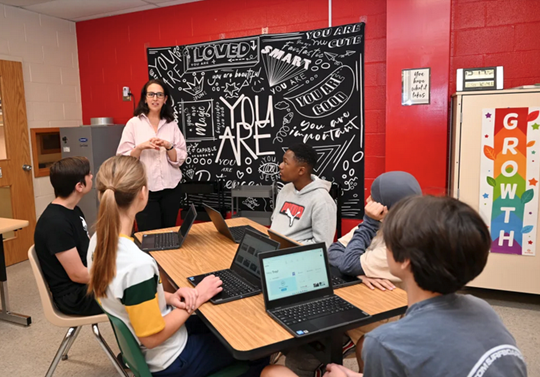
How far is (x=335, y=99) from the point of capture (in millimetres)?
3865

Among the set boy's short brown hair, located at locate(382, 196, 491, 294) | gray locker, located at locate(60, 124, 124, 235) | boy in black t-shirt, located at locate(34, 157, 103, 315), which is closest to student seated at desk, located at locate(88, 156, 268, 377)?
boy in black t-shirt, located at locate(34, 157, 103, 315)

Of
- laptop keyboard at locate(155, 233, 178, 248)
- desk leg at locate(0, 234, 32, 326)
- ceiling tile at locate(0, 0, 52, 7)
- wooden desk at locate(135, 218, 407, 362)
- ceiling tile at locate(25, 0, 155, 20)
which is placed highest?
ceiling tile at locate(25, 0, 155, 20)

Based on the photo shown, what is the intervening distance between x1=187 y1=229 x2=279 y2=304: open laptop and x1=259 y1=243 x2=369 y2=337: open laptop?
13 cm

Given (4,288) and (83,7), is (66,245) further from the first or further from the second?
(83,7)

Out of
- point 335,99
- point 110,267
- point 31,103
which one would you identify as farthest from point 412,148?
point 31,103

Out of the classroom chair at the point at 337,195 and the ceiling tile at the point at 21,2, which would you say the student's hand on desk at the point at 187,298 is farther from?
the ceiling tile at the point at 21,2

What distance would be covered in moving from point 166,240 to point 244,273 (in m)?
0.82

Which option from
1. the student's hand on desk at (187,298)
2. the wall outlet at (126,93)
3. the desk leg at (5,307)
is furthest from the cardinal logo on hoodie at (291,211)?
the wall outlet at (126,93)

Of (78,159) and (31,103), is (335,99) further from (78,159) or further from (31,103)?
(31,103)

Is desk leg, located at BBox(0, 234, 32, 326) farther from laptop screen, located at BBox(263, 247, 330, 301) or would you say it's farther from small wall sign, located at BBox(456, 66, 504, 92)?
small wall sign, located at BBox(456, 66, 504, 92)

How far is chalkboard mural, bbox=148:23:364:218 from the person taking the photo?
151 inches

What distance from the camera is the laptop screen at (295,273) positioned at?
4.72 feet

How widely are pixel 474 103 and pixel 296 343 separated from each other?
2497 mm

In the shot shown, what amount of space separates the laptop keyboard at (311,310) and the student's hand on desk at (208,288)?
27 centimetres
